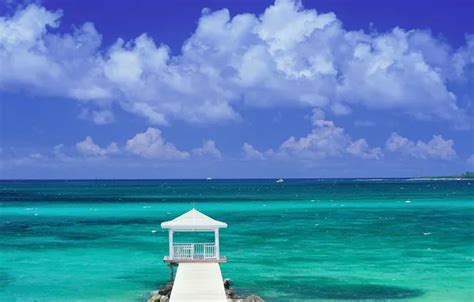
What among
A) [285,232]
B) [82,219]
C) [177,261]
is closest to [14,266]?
[177,261]

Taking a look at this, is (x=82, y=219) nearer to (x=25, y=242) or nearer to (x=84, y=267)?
(x=25, y=242)

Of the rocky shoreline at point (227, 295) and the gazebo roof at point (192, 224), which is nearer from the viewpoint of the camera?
the rocky shoreline at point (227, 295)

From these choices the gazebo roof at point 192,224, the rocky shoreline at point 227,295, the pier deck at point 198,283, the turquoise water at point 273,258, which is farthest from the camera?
the gazebo roof at point 192,224

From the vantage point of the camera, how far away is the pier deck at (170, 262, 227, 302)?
2023 centimetres

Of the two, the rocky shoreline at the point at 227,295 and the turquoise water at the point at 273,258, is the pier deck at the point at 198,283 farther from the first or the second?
the turquoise water at the point at 273,258

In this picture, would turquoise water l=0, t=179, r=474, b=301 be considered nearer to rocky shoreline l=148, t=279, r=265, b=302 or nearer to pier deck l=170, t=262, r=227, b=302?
rocky shoreline l=148, t=279, r=265, b=302

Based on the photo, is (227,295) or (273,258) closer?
(227,295)

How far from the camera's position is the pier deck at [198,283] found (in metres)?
20.2

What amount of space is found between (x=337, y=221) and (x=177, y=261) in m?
31.8

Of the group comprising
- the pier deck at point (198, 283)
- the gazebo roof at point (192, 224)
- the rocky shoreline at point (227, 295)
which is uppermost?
the gazebo roof at point (192, 224)

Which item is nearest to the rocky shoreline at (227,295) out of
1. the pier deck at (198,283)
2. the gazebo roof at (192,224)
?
the pier deck at (198,283)

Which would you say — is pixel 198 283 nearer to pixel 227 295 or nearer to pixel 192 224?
pixel 227 295

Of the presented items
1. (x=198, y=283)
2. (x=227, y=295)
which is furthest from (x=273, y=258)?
(x=198, y=283)

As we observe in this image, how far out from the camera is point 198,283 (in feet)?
73.6
